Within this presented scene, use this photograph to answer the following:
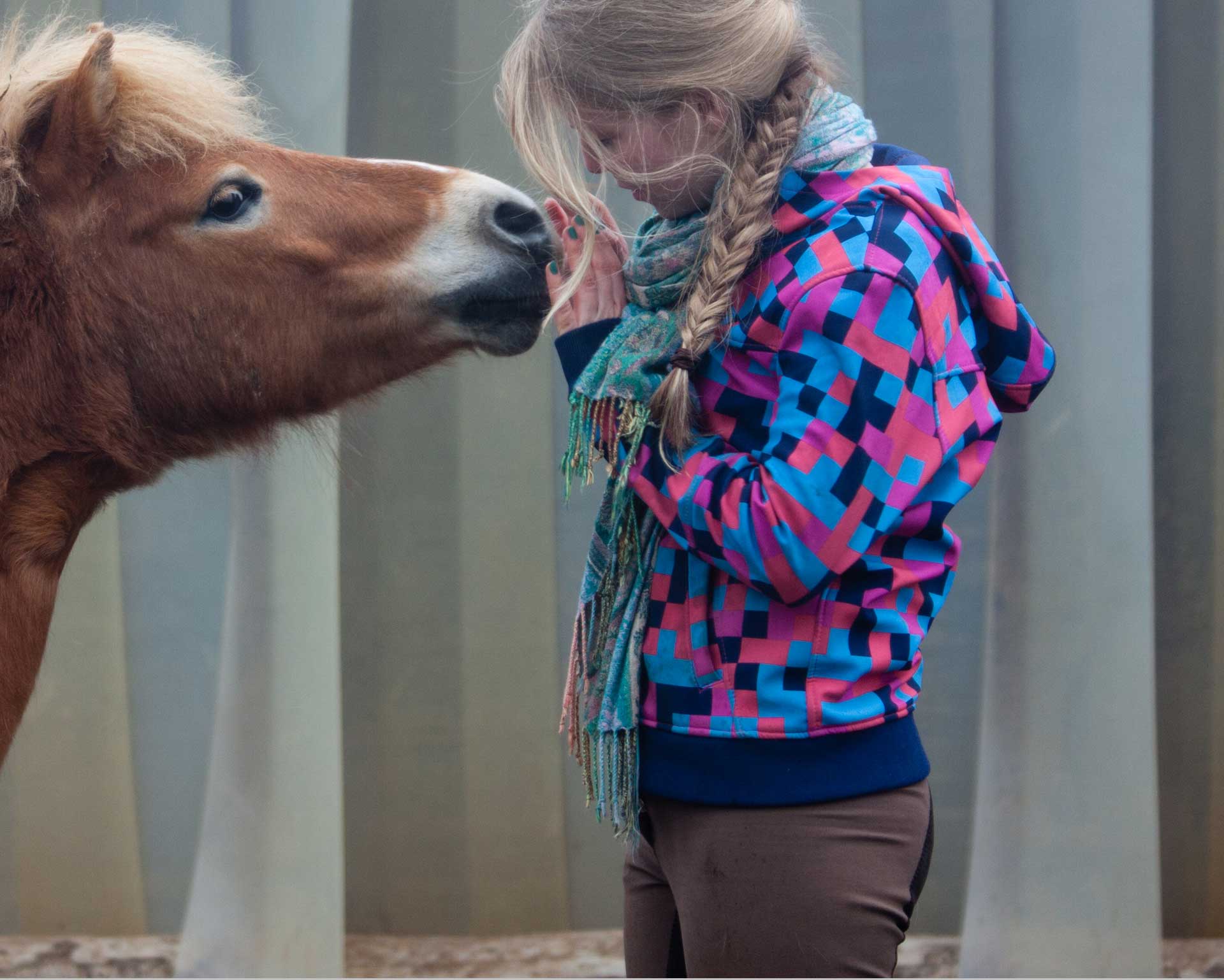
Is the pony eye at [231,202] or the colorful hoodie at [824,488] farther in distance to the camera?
the pony eye at [231,202]

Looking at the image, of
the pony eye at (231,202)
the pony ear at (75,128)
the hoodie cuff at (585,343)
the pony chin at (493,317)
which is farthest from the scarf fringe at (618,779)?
the pony ear at (75,128)

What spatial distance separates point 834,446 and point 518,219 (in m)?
0.56

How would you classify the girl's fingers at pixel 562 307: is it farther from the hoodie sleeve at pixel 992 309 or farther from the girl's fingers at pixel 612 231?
the hoodie sleeve at pixel 992 309

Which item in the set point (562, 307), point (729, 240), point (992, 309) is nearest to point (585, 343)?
point (562, 307)

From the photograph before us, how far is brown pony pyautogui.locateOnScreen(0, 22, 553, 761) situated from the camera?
3.84 feet

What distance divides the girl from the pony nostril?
0.20m

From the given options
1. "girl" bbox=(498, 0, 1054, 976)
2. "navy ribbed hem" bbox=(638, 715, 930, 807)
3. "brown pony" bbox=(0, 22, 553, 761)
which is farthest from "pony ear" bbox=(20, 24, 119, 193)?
"navy ribbed hem" bbox=(638, 715, 930, 807)

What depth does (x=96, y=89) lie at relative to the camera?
1.17 metres

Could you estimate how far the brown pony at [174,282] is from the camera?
1.17 meters

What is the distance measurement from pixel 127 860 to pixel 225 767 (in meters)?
0.38

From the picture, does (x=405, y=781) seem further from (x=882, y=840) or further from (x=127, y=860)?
(x=882, y=840)

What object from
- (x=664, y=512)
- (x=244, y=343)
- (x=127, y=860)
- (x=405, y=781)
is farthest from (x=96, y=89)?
(x=127, y=860)

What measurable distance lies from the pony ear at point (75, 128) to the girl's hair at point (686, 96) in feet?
1.55

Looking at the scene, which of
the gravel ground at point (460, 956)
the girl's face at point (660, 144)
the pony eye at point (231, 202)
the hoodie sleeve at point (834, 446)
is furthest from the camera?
the gravel ground at point (460, 956)
